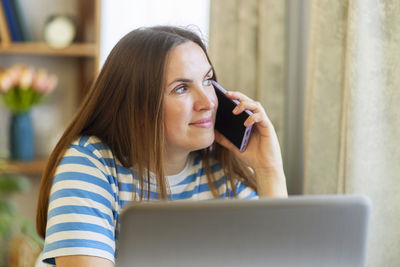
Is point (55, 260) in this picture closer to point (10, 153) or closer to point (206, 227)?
point (206, 227)

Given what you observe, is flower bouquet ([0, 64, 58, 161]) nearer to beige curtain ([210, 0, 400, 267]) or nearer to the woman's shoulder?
the woman's shoulder

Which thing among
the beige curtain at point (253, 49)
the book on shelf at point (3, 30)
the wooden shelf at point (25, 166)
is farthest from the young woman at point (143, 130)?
the book on shelf at point (3, 30)

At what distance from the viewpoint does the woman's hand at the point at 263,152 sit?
4.04 ft

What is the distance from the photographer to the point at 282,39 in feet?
5.60

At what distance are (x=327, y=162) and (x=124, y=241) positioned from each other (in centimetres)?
84

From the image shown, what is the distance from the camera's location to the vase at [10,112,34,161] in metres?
2.48

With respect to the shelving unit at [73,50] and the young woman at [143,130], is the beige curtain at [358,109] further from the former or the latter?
the shelving unit at [73,50]

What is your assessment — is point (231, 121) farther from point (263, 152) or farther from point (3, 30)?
point (3, 30)

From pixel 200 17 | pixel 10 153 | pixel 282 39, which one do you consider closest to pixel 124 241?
pixel 282 39

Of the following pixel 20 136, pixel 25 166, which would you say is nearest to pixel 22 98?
pixel 20 136

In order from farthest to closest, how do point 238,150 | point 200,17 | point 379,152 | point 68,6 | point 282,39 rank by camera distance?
point 68,6
point 200,17
point 282,39
point 238,150
point 379,152

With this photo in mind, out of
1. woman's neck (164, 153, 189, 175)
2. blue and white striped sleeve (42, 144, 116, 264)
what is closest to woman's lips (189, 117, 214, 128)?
woman's neck (164, 153, 189, 175)

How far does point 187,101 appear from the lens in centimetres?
115

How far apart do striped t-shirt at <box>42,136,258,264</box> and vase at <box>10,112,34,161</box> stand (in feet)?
4.76
